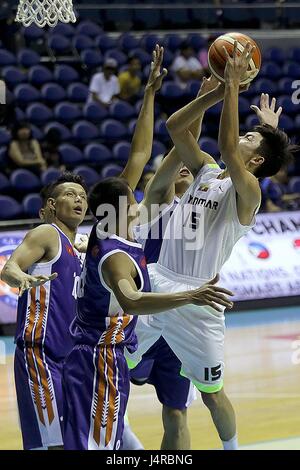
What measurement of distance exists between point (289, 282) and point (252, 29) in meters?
6.19

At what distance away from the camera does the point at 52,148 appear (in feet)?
41.8

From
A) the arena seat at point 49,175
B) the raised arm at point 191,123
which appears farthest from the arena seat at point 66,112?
the raised arm at point 191,123

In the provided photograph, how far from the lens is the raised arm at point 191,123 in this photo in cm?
529

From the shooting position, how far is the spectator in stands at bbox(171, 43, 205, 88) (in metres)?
15.4

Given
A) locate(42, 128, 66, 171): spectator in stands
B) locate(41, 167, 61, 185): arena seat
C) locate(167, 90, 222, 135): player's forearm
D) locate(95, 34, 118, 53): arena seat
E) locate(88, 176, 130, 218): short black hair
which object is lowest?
locate(41, 167, 61, 185): arena seat

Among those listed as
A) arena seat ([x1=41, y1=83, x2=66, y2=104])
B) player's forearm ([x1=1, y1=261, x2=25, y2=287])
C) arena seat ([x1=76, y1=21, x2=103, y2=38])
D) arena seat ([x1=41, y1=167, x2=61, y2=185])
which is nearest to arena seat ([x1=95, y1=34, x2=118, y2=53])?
arena seat ([x1=76, y1=21, x2=103, y2=38])

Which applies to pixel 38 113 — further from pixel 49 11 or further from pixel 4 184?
pixel 49 11

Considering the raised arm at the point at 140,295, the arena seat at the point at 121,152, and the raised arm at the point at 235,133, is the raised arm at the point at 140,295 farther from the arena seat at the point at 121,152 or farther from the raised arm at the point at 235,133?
the arena seat at the point at 121,152

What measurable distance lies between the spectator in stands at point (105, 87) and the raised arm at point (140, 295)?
32.9 ft

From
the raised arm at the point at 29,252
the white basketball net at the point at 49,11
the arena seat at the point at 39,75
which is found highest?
the white basketball net at the point at 49,11

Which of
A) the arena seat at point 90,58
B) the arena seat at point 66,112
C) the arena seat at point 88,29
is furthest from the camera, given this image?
the arena seat at point 88,29

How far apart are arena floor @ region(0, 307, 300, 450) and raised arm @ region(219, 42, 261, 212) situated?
1.80m

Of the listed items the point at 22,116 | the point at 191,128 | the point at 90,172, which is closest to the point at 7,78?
the point at 22,116

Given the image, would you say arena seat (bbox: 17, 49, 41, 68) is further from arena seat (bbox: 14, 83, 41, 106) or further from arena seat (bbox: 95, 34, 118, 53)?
arena seat (bbox: 95, 34, 118, 53)
